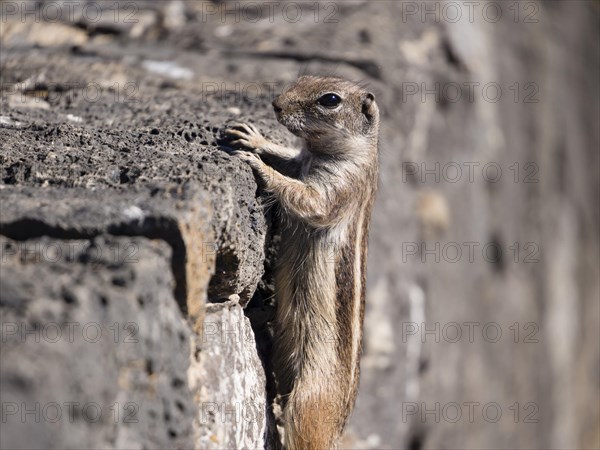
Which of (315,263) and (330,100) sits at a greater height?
(330,100)

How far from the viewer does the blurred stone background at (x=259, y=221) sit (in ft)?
7.62

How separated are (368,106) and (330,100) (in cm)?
27

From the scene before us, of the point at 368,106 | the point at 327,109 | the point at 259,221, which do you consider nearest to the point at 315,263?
the point at 259,221

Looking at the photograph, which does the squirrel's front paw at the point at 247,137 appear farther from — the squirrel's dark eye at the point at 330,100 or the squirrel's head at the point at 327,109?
the squirrel's dark eye at the point at 330,100

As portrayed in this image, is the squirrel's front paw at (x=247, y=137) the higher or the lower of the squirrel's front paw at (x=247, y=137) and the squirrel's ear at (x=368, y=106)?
the lower

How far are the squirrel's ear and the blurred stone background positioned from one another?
1.63 feet

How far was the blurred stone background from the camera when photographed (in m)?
2.32

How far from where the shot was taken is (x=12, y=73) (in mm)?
5090

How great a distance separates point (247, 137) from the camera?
3.78m

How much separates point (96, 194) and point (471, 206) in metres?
4.15

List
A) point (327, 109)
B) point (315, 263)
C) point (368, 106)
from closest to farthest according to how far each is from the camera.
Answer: point (315, 263) → point (327, 109) → point (368, 106)

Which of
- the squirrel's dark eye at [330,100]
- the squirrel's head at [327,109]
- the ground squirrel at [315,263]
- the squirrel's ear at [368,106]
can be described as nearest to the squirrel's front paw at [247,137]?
the ground squirrel at [315,263]

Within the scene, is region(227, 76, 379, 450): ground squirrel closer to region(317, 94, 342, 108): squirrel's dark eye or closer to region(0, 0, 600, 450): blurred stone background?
region(317, 94, 342, 108): squirrel's dark eye

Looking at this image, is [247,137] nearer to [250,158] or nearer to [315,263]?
[250,158]
